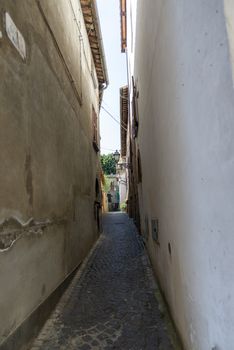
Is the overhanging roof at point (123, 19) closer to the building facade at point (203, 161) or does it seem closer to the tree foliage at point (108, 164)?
the building facade at point (203, 161)

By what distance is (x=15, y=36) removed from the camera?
325cm

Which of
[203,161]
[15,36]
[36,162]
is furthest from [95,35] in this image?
[203,161]

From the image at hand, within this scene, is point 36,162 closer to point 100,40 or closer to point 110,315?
point 110,315

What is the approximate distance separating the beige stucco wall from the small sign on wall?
0.07 metres

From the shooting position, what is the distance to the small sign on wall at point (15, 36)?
10.1ft

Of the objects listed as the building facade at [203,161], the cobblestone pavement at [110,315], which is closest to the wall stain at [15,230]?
the cobblestone pavement at [110,315]

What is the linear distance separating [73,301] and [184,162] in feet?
10.1

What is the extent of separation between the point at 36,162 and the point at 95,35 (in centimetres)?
819

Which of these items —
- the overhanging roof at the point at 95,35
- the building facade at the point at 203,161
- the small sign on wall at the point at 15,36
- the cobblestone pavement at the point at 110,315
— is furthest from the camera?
the overhanging roof at the point at 95,35

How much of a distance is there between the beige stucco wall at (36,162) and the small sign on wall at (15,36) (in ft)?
0.22

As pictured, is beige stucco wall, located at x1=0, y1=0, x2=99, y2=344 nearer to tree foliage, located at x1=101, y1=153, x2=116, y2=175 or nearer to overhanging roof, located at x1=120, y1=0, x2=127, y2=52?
overhanging roof, located at x1=120, y1=0, x2=127, y2=52

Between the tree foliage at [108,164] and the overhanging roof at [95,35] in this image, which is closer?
the overhanging roof at [95,35]

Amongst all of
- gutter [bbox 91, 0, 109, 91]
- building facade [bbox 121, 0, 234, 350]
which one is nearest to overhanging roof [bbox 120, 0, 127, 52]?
gutter [bbox 91, 0, 109, 91]

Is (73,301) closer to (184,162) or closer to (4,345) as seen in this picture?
(4,345)
